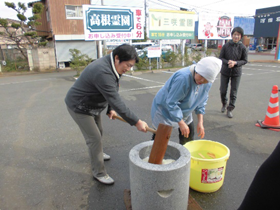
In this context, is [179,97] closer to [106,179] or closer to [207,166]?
[207,166]

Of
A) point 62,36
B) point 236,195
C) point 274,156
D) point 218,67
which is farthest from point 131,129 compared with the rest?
point 62,36

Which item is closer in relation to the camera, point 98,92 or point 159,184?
point 159,184

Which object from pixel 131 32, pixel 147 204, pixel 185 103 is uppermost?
pixel 131 32

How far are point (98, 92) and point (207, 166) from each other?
1.47m

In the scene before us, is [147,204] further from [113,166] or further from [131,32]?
[131,32]

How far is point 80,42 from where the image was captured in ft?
56.9

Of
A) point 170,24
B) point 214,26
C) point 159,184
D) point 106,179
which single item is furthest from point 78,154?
point 214,26

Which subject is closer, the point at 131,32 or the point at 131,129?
the point at 131,129

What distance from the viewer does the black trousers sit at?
1006 millimetres

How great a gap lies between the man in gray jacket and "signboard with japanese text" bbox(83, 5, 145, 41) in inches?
373

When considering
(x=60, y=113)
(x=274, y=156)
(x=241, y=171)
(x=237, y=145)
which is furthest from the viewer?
(x=60, y=113)

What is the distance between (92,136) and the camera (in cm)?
263

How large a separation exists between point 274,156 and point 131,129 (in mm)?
3696

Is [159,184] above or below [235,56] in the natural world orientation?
below
